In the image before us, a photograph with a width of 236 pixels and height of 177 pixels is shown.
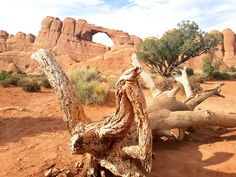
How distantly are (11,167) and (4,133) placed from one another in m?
2.52

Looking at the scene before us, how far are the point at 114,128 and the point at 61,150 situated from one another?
7.74ft

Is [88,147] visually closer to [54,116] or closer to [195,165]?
[195,165]

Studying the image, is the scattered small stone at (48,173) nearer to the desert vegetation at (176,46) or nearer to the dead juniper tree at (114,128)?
the dead juniper tree at (114,128)

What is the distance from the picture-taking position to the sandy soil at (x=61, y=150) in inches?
209

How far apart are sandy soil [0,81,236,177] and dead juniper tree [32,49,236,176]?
96 cm

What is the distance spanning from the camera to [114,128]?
13.7 ft

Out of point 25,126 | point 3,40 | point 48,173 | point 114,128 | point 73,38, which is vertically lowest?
point 48,173

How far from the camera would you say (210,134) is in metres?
7.75

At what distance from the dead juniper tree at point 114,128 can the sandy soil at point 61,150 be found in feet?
3.13

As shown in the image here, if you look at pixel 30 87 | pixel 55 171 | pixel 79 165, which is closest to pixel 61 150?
pixel 79 165

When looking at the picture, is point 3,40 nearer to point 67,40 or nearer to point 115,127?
point 67,40

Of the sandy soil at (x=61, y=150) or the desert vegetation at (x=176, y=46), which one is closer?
the sandy soil at (x=61, y=150)

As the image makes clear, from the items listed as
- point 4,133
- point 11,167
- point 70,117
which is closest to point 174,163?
point 70,117

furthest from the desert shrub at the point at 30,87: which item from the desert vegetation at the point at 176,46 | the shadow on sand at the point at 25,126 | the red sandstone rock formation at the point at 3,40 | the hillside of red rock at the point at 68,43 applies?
the red sandstone rock formation at the point at 3,40
